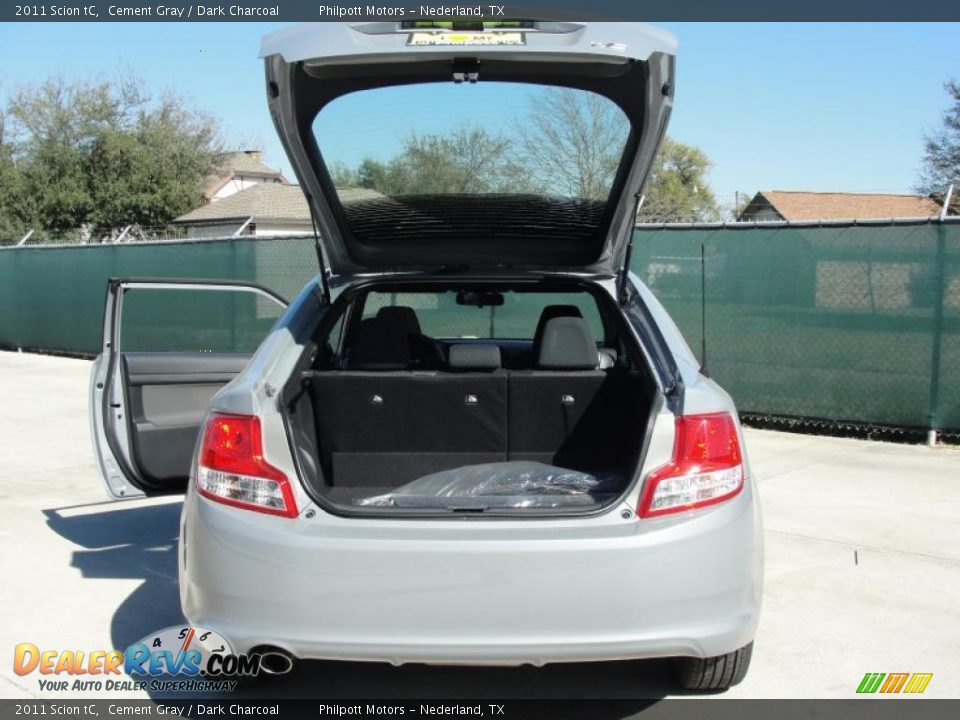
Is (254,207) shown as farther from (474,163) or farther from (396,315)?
(474,163)

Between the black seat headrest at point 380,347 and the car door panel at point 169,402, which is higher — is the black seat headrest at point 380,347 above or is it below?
above

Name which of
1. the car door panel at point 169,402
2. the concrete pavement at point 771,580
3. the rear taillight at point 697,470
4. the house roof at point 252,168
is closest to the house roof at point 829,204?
the house roof at point 252,168

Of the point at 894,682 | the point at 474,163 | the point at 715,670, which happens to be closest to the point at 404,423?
the point at 474,163

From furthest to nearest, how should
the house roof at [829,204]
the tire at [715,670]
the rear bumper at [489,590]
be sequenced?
the house roof at [829,204] < the tire at [715,670] < the rear bumper at [489,590]

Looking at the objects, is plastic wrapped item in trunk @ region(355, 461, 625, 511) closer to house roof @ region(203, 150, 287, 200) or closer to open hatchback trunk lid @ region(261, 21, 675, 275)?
open hatchback trunk lid @ region(261, 21, 675, 275)

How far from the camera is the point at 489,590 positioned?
2.97 metres

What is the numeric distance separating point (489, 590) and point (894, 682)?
1.79 m

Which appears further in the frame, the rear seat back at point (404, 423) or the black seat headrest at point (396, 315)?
the black seat headrest at point (396, 315)

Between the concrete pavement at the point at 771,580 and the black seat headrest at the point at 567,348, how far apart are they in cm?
121

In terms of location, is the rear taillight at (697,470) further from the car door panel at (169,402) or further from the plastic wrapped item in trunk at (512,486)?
the car door panel at (169,402)

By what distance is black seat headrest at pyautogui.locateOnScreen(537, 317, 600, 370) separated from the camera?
416 centimetres

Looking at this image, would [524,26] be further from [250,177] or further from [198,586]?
[250,177]

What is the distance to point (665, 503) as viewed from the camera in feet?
10.3

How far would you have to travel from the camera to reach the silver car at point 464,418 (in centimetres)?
299
